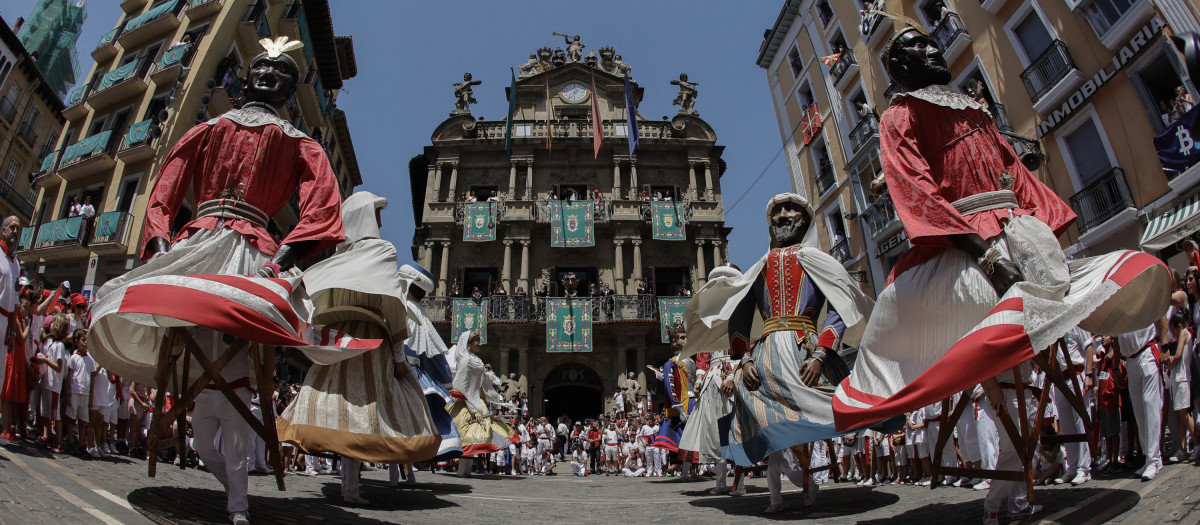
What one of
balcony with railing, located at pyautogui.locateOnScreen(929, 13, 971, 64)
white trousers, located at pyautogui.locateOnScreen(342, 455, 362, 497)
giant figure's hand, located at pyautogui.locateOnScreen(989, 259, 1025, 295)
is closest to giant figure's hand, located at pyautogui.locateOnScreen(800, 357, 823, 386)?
giant figure's hand, located at pyautogui.locateOnScreen(989, 259, 1025, 295)

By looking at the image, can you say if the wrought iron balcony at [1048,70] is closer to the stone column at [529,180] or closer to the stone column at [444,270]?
the stone column at [529,180]

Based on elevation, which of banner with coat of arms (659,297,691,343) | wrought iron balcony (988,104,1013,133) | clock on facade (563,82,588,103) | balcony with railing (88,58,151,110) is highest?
clock on facade (563,82,588,103)

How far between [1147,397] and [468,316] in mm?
21875

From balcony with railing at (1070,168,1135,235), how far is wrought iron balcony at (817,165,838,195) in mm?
9663

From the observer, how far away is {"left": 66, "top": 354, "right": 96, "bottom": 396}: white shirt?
7117mm

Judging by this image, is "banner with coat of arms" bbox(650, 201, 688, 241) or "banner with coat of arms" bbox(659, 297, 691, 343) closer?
"banner with coat of arms" bbox(659, 297, 691, 343)

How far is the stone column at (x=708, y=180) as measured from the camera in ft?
93.6

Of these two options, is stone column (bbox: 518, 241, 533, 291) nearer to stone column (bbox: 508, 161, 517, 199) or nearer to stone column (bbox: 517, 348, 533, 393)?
stone column (bbox: 508, 161, 517, 199)

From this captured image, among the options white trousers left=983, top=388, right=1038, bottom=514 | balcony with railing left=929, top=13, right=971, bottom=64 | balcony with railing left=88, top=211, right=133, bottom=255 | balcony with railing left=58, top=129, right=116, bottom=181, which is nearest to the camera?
white trousers left=983, top=388, right=1038, bottom=514

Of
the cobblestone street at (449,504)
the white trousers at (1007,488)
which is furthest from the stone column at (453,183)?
the white trousers at (1007,488)

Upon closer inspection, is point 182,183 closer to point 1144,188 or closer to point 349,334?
point 349,334

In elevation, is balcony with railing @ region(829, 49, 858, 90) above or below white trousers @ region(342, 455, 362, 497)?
above

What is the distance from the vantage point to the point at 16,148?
28484 mm

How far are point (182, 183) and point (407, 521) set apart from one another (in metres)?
2.51
